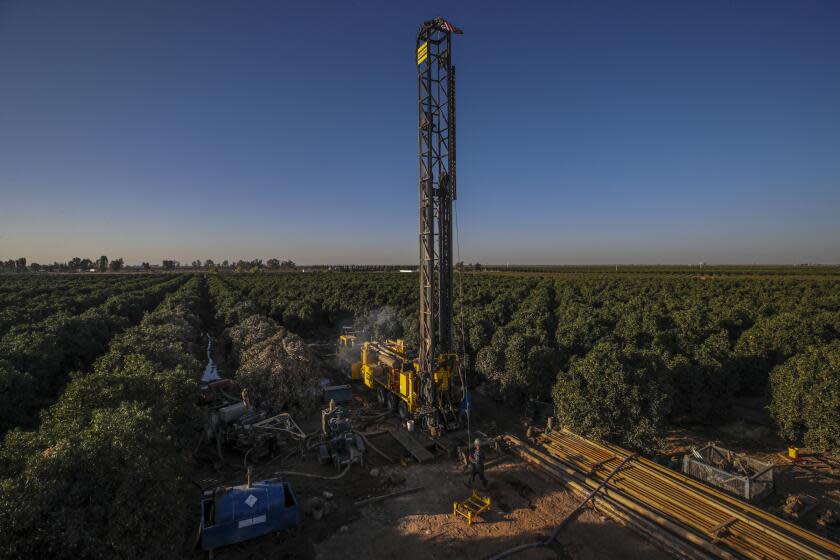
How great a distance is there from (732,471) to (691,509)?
13.1ft

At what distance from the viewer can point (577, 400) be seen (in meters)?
13.6

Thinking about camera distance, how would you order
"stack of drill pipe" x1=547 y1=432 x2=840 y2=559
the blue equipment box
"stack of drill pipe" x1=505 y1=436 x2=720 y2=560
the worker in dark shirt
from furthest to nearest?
the worker in dark shirt < the blue equipment box < "stack of drill pipe" x1=505 y1=436 x2=720 y2=560 < "stack of drill pipe" x1=547 y1=432 x2=840 y2=559

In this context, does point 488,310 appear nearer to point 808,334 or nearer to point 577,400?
point 577,400

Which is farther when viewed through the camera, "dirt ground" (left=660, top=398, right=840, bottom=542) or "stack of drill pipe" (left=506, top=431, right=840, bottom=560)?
"dirt ground" (left=660, top=398, right=840, bottom=542)

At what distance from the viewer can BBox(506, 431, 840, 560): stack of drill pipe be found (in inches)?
334

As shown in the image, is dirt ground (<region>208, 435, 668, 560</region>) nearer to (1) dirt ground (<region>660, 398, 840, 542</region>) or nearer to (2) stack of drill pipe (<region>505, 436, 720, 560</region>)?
(2) stack of drill pipe (<region>505, 436, 720, 560</region>)

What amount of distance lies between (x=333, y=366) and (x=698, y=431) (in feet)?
66.6

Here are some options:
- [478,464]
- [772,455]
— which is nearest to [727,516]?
[478,464]

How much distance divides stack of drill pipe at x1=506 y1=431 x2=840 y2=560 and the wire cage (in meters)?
1.34

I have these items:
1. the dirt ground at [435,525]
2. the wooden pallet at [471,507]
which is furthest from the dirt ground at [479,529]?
the wooden pallet at [471,507]

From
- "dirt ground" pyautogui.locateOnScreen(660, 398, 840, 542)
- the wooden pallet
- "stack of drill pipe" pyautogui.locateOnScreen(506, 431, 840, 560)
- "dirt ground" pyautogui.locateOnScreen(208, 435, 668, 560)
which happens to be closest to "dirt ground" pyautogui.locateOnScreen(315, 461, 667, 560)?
"dirt ground" pyautogui.locateOnScreen(208, 435, 668, 560)

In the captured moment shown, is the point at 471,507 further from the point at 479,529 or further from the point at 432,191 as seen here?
the point at 432,191

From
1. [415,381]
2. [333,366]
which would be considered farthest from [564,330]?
[333,366]

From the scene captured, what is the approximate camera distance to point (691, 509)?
980 cm
